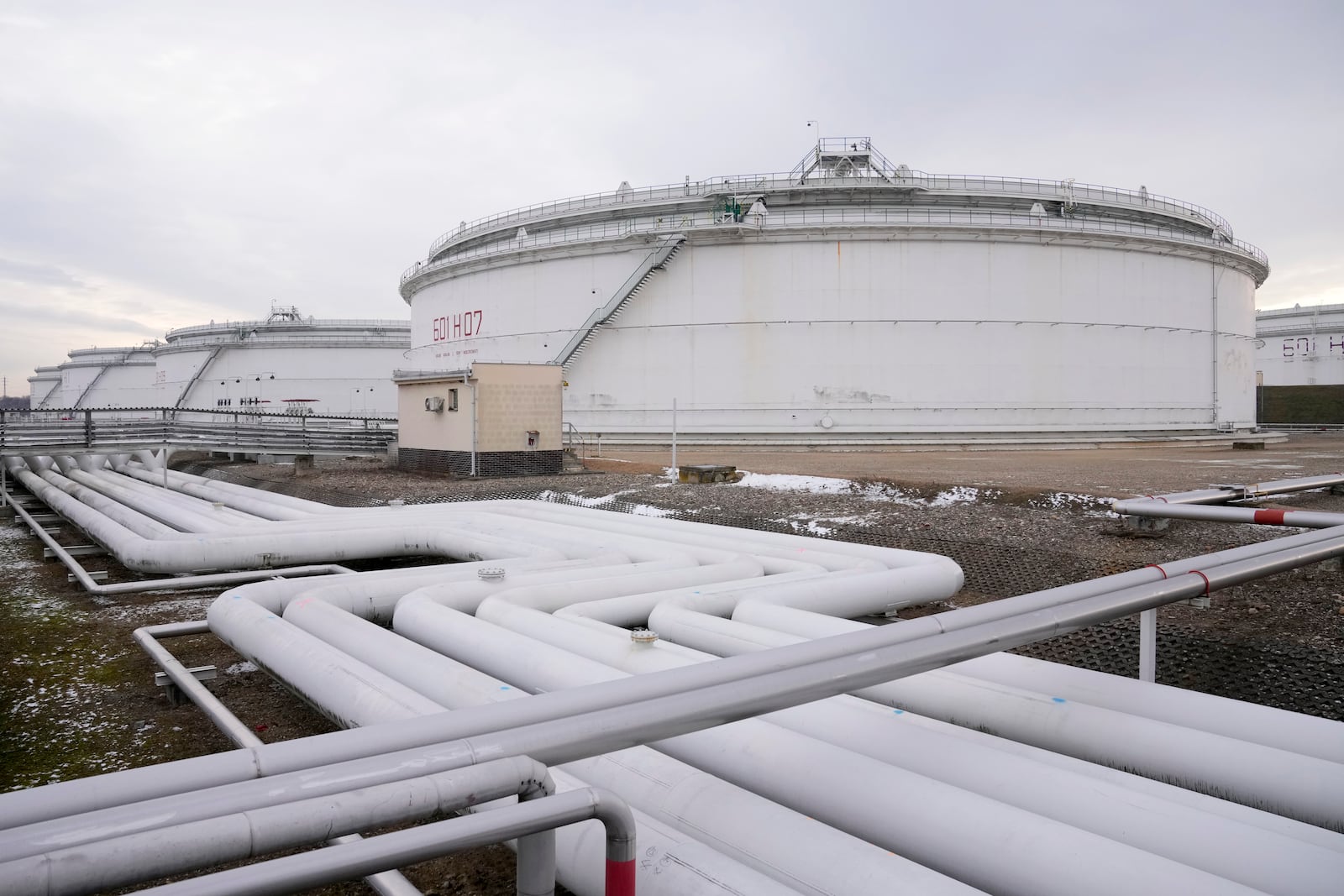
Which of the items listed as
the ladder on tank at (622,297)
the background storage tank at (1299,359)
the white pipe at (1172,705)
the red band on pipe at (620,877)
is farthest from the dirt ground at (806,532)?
the background storage tank at (1299,359)

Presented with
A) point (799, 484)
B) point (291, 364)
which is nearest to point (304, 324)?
point (291, 364)

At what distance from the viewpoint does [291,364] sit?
166 feet

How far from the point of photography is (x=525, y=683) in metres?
4.38

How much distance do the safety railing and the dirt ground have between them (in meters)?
3.11

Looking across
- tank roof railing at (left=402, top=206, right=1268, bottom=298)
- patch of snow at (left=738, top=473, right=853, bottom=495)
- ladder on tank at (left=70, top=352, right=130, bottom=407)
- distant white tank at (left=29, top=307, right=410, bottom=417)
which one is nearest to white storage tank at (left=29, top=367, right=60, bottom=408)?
ladder on tank at (left=70, top=352, right=130, bottom=407)

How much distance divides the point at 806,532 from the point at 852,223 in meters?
19.7

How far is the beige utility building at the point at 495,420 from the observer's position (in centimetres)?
1902

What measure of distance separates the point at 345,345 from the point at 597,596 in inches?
1924

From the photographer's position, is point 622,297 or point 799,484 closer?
point 799,484

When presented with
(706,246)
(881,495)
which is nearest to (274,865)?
(881,495)

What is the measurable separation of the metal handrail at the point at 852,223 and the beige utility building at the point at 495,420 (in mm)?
11103

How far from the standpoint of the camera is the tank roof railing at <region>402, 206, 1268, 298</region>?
28438 millimetres

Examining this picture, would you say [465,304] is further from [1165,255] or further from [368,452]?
[1165,255]

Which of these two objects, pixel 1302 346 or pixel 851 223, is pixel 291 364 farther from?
pixel 1302 346
